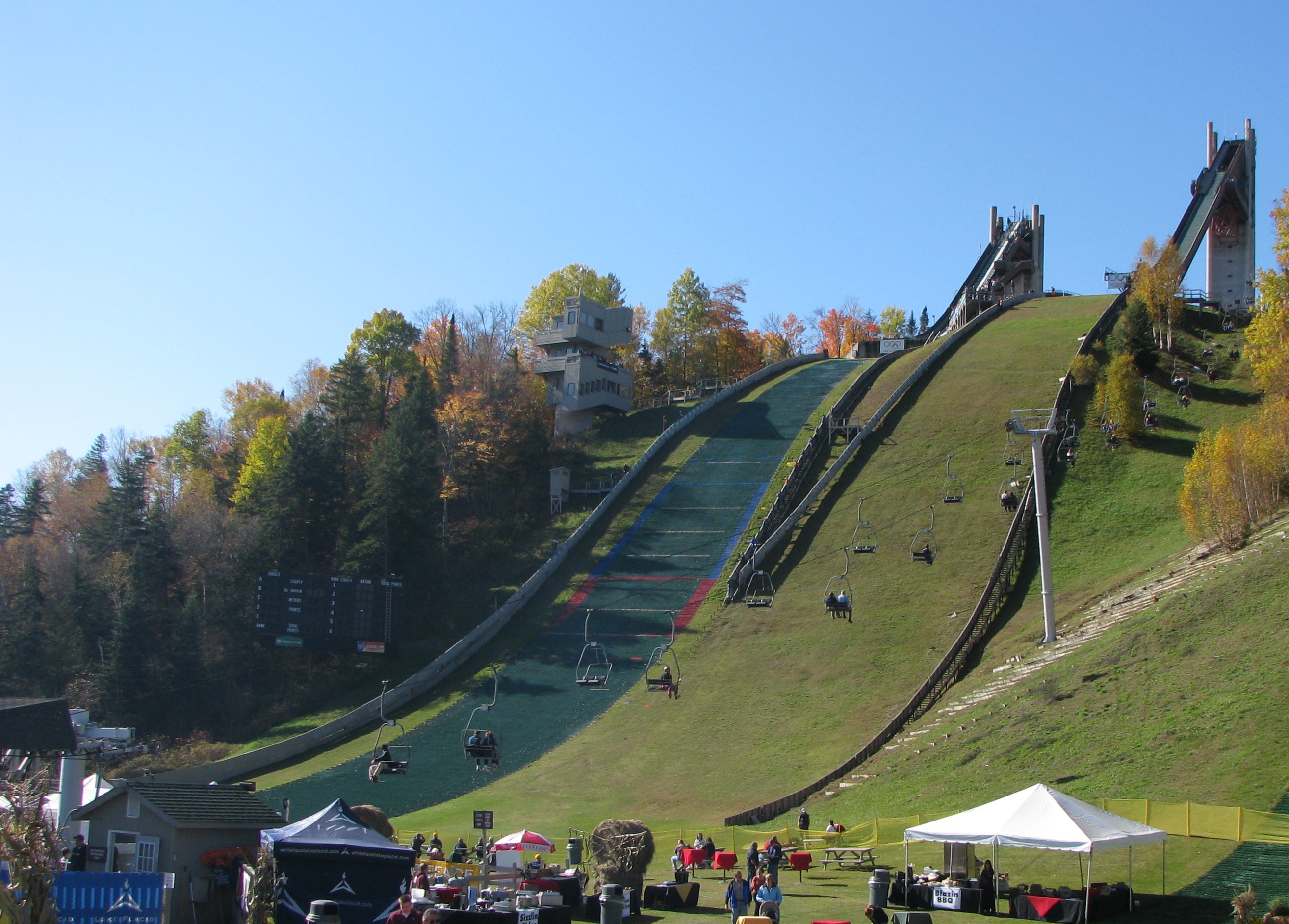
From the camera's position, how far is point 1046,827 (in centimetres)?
2023

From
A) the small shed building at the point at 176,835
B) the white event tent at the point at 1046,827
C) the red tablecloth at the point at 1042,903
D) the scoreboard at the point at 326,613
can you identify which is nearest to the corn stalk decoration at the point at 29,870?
the small shed building at the point at 176,835

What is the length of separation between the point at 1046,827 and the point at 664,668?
26944mm

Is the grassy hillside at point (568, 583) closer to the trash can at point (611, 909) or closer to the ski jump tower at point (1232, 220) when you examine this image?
the trash can at point (611, 909)

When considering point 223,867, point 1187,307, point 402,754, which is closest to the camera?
point 223,867

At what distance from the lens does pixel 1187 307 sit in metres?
79.4

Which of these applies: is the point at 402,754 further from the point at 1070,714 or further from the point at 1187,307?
the point at 1187,307

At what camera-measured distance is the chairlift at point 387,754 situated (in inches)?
1355

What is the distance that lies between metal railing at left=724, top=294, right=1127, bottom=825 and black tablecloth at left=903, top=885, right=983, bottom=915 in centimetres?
1147

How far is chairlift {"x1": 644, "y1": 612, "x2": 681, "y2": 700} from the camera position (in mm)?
42219

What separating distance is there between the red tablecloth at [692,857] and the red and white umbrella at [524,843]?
300 centimetres

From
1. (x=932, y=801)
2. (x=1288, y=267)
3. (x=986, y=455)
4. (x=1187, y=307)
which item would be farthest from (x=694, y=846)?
(x=1187, y=307)

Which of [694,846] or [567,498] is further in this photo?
[567,498]

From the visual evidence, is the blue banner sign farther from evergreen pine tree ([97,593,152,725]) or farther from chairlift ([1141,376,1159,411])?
chairlift ([1141,376,1159,411])

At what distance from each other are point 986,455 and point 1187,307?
2990 centimetres
